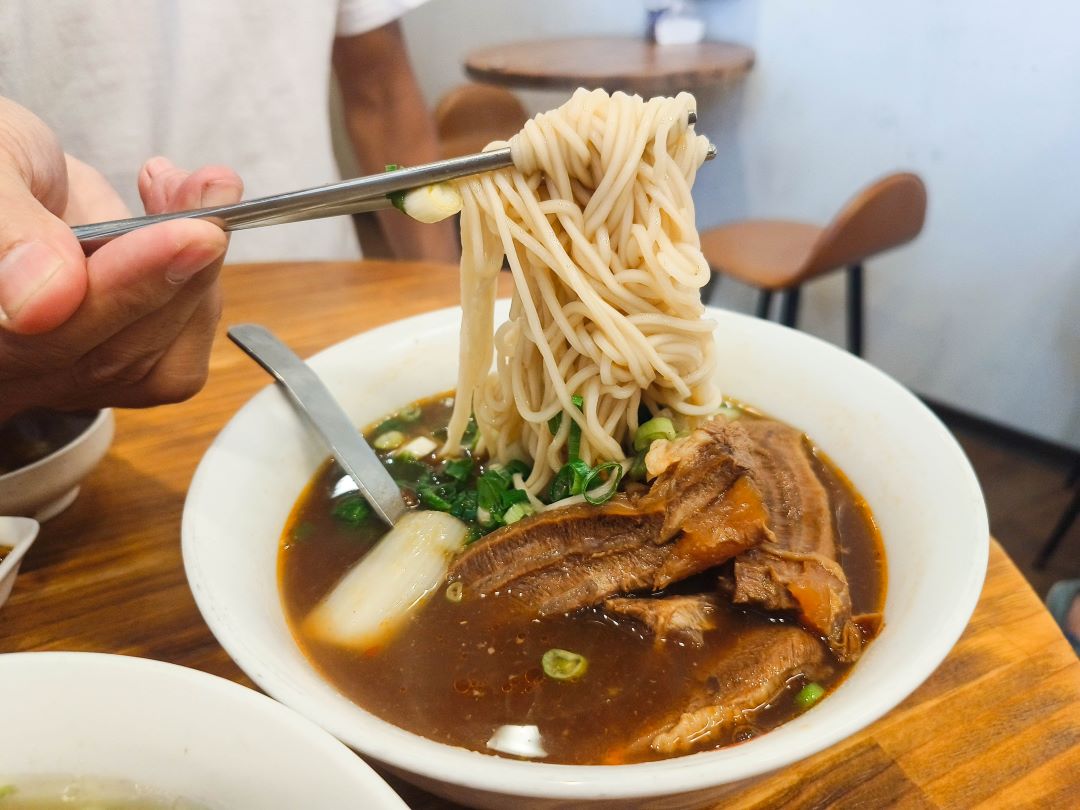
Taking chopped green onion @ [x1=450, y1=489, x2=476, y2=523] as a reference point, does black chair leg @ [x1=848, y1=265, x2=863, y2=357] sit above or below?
below

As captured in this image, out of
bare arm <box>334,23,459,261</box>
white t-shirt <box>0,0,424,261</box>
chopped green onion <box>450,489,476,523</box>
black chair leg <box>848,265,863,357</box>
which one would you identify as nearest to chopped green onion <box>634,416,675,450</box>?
chopped green onion <box>450,489,476,523</box>

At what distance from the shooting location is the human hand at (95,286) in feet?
3.54

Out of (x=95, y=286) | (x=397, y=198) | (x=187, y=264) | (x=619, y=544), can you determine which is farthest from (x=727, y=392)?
(x=95, y=286)

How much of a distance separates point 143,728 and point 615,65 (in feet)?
15.3

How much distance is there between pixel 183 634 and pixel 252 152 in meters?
2.35

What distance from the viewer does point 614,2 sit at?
6109mm

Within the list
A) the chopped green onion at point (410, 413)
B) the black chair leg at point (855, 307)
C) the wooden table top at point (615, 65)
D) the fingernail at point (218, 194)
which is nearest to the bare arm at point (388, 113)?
the wooden table top at point (615, 65)

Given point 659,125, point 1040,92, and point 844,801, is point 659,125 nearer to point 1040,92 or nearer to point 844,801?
point 844,801

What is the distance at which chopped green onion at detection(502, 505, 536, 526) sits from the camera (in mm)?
1603

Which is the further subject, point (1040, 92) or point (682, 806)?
point (1040, 92)

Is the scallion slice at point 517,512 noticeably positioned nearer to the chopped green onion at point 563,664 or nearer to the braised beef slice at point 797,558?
the chopped green onion at point 563,664

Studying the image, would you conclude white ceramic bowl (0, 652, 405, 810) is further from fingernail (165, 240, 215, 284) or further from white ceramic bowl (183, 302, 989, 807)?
fingernail (165, 240, 215, 284)

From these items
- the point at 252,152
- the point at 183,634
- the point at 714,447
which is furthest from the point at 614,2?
the point at 183,634

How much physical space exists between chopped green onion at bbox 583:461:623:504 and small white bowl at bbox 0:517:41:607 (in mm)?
1008
